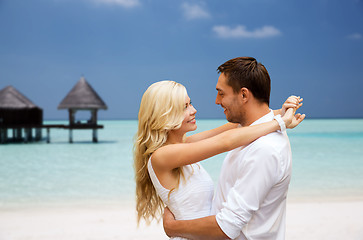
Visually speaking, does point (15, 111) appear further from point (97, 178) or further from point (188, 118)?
point (188, 118)

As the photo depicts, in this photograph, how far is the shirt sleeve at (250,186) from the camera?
5.71ft

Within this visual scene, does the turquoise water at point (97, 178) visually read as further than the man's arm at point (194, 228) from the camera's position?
Yes

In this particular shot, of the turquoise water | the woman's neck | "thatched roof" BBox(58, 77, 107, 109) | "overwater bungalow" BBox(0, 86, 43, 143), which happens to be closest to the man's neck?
the woman's neck

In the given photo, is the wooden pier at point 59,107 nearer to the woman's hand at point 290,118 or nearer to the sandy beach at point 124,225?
the sandy beach at point 124,225

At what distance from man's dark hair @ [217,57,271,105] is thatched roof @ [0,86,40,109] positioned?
2751 cm

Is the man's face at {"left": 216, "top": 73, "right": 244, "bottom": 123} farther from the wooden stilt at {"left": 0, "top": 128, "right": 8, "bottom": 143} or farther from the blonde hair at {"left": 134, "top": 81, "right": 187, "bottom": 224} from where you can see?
the wooden stilt at {"left": 0, "top": 128, "right": 8, "bottom": 143}

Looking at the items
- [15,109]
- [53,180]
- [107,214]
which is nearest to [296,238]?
[107,214]

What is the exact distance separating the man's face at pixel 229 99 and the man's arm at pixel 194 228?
598 mm

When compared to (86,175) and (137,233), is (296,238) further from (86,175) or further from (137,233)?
(86,175)

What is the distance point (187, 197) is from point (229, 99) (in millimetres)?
649

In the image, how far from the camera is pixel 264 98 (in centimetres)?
204

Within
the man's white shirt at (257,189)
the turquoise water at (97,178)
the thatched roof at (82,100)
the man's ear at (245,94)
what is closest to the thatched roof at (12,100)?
the thatched roof at (82,100)

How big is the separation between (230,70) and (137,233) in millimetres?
4736

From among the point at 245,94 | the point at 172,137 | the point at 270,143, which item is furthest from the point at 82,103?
the point at 270,143
